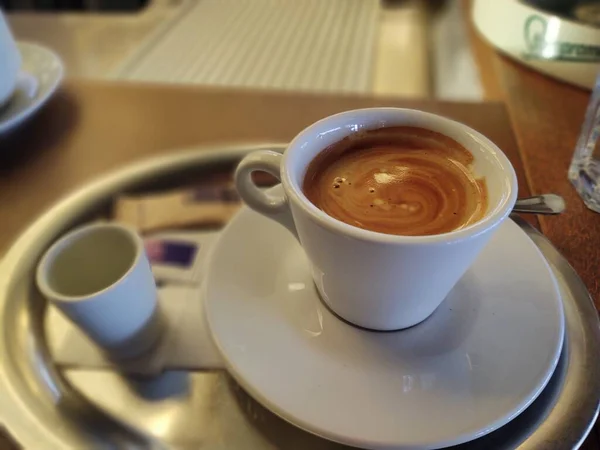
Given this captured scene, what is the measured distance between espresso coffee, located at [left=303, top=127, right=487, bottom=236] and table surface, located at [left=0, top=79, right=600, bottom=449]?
0.16 meters

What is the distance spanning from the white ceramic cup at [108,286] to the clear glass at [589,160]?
0.41m

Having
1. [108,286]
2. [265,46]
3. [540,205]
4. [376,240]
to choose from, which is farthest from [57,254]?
[265,46]

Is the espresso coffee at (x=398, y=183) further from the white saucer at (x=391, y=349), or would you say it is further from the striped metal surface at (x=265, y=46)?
the striped metal surface at (x=265, y=46)

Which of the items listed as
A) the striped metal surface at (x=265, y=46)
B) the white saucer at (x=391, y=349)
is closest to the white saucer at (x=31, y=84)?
the striped metal surface at (x=265, y=46)

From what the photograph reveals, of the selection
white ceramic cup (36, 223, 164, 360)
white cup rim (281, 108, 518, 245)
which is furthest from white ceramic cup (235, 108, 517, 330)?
white ceramic cup (36, 223, 164, 360)

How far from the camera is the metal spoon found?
0.51 m

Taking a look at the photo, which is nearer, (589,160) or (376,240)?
(376,240)

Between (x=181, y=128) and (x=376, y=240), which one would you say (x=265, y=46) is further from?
(x=376, y=240)

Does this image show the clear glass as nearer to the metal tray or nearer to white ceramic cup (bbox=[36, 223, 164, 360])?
the metal tray

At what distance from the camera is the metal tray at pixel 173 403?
39 centimetres

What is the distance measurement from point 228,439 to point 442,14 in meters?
1.00

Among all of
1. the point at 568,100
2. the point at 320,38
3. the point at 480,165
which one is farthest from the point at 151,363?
the point at 320,38

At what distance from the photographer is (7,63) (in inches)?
25.1

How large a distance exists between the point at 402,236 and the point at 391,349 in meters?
0.11
